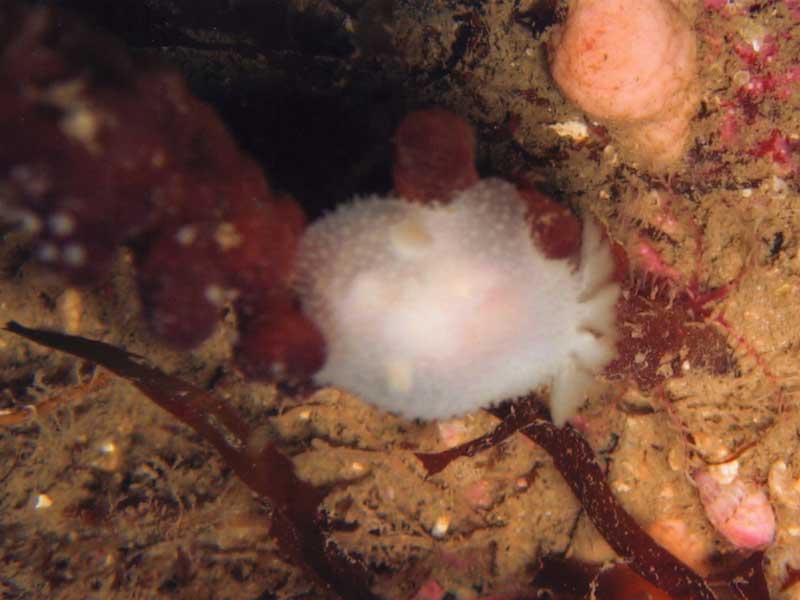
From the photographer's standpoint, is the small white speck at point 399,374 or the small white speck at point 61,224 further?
the small white speck at point 399,374

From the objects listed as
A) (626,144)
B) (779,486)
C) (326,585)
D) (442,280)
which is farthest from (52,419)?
(779,486)

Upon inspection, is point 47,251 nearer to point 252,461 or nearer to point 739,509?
point 252,461

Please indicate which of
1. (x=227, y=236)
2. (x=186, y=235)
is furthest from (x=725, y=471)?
(x=186, y=235)

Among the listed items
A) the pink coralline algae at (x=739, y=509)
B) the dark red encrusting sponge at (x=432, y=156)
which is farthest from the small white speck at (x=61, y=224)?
the pink coralline algae at (x=739, y=509)

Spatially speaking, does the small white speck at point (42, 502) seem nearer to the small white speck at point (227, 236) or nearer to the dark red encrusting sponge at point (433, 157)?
the small white speck at point (227, 236)

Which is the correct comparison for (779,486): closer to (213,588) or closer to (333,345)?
(333,345)

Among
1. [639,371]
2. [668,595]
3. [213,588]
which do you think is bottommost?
[213,588]
